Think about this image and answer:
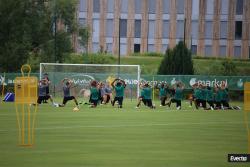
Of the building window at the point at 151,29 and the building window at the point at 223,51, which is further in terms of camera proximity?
the building window at the point at 223,51

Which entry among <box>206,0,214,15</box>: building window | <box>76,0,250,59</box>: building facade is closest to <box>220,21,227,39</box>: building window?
<box>76,0,250,59</box>: building facade

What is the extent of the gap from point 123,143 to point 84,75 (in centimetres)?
4145

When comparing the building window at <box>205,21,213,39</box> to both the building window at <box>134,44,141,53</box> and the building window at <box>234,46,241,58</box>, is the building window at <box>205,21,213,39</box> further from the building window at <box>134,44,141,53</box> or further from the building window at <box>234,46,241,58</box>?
the building window at <box>134,44,141,53</box>

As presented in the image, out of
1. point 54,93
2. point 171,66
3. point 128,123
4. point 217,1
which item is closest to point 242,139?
point 128,123

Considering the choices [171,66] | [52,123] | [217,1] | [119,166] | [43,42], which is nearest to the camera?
[119,166]

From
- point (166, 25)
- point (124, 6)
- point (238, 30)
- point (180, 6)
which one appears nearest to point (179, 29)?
point (166, 25)

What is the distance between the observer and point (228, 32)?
110 meters

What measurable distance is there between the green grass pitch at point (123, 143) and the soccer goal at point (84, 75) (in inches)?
1160

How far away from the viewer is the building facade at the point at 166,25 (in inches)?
4277

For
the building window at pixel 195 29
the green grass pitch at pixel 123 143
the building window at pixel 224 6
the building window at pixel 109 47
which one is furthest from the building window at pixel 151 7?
the green grass pitch at pixel 123 143

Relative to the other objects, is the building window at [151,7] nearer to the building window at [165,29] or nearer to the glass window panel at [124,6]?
the building window at [165,29]

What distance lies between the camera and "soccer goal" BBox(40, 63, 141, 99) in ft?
207

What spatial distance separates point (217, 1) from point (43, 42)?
97.7 ft

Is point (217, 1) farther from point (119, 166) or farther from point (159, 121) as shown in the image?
point (119, 166)
